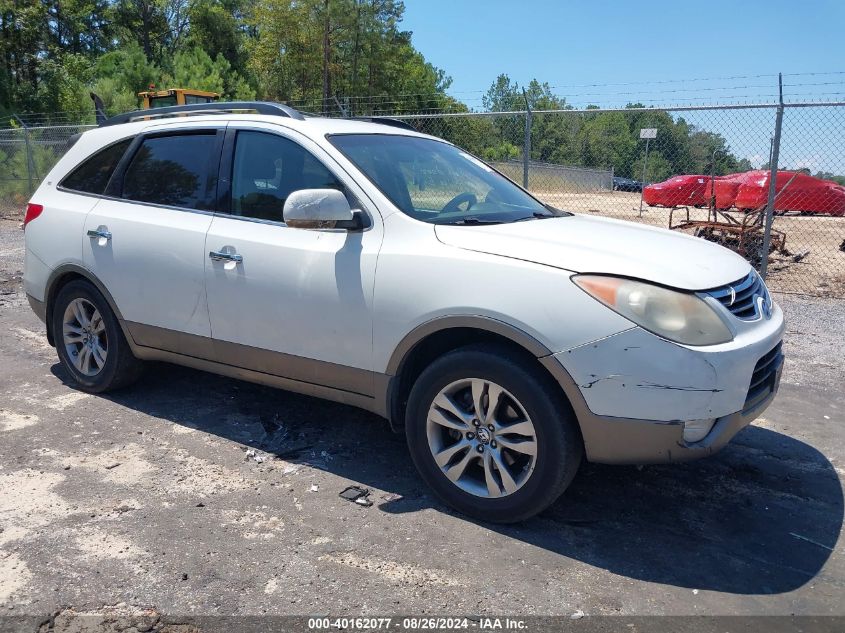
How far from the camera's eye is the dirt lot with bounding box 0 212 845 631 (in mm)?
2760

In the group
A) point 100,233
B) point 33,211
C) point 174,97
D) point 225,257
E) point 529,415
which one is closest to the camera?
point 529,415

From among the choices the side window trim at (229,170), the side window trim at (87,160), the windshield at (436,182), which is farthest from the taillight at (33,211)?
the windshield at (436,182)

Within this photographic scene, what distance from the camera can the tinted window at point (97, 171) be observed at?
15.5 feet

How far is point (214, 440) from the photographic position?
424cm

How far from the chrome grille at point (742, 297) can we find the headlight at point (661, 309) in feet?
0.45

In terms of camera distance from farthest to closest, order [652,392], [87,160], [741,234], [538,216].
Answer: [741,234]
[87,160]
[538,216]
[652,392]

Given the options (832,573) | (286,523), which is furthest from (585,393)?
(286,523)

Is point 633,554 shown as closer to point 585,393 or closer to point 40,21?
point 585,393

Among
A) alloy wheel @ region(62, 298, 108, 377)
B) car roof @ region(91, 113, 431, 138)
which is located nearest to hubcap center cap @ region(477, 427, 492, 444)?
car roof @ region(91, 113, 431, 138)

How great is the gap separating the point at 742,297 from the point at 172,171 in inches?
131

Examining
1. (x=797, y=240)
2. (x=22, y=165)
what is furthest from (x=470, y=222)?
(x=22, y=165)

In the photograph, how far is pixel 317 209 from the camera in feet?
11.4

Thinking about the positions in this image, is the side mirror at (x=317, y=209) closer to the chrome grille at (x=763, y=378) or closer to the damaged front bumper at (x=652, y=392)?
the damaged front bumper at (x=652, y=392)

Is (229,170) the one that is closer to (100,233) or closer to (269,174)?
(269,174)
